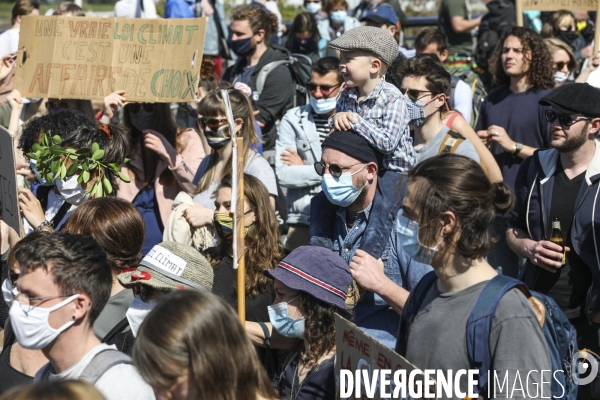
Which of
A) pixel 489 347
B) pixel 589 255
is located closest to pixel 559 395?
pixel 489 347

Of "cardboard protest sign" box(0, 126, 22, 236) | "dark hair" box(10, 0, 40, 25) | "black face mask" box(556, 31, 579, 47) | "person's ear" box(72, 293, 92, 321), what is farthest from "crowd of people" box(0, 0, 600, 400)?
"dark hair" box(10, 0, 40, 25)

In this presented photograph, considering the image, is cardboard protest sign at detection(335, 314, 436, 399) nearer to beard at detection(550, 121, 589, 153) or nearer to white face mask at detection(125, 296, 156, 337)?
white face mask at detection(125, 296, 156, 337)

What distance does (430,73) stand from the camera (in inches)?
250

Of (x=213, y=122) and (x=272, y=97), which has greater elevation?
(x=213, y=122)

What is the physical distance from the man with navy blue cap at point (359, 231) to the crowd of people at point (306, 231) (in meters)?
0.01

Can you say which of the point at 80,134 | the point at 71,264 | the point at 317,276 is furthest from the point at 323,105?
the point at 71,264

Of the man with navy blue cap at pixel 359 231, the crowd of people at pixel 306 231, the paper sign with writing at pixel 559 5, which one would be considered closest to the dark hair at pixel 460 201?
the crowd of people at pixel 306 231

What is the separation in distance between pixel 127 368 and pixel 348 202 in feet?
5.88

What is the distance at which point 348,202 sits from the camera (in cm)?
465

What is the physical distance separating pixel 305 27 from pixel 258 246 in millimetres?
6326

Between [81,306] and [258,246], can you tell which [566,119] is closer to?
[258,246]

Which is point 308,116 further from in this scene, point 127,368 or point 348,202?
point 127,368

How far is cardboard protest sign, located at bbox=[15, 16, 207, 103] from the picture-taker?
6434 mm

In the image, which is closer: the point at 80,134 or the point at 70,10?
the point at 80,134
